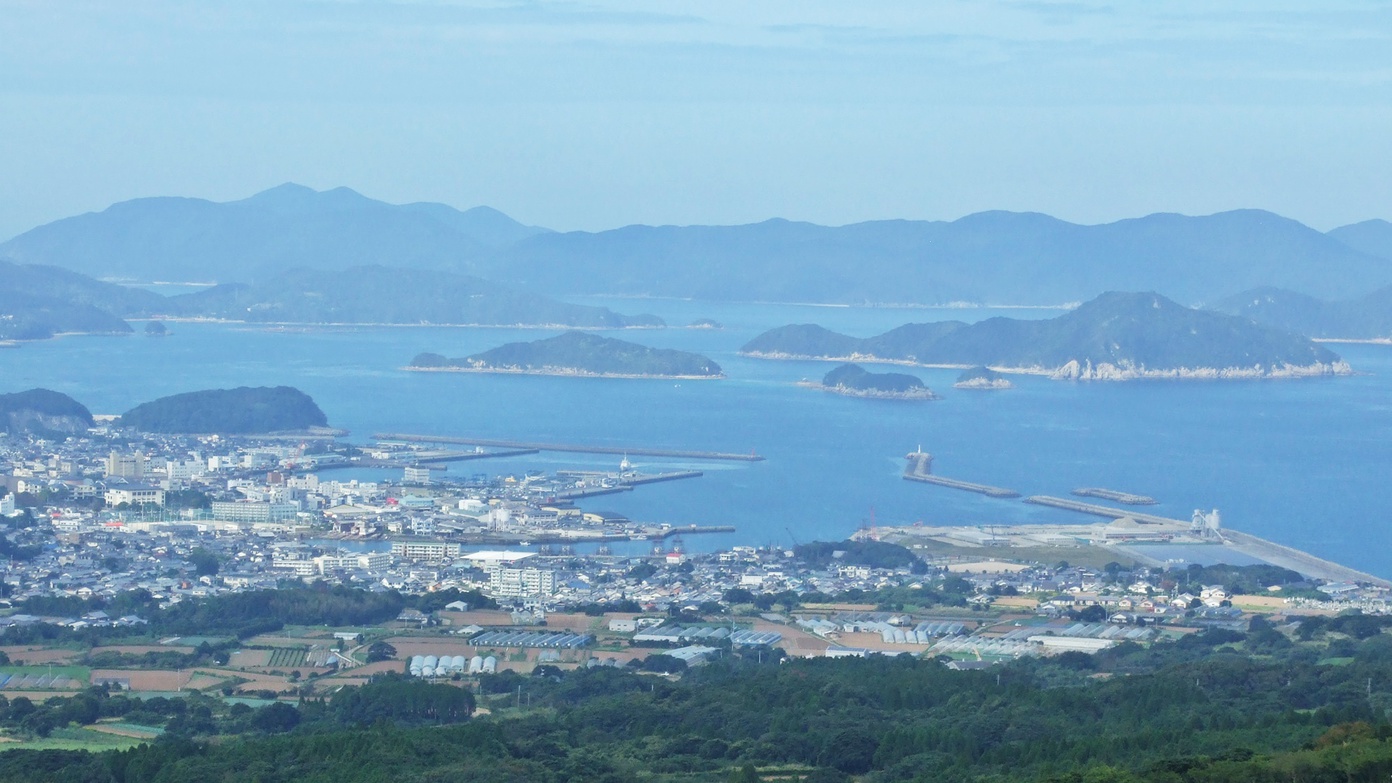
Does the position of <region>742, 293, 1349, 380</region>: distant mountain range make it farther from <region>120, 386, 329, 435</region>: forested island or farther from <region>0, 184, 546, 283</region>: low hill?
<region>0, 184, 546, 283</region>: low hill

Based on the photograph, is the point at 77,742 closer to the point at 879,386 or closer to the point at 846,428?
the point at 846,428

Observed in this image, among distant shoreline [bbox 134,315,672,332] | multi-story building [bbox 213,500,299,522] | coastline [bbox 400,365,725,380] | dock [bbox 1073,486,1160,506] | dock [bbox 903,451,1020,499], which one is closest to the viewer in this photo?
multi-story building [bbox 213,500,299,522]

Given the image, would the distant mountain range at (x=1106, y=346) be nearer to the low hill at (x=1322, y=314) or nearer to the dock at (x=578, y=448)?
the low hill at (x=1322, y=314)

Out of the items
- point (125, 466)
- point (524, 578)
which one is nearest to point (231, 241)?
point (125, 466)

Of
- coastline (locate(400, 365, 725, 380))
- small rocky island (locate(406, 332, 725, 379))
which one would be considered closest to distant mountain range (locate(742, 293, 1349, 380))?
small rocky island (locate(406, 332, 725, 379))

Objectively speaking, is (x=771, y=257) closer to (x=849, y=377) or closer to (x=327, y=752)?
(x=849, y=377)

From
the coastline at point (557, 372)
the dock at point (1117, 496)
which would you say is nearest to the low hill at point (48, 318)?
the coastline at point (557, 372)

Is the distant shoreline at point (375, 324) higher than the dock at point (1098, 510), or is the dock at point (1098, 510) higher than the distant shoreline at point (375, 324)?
the distant shoreline at point (375, 324)
